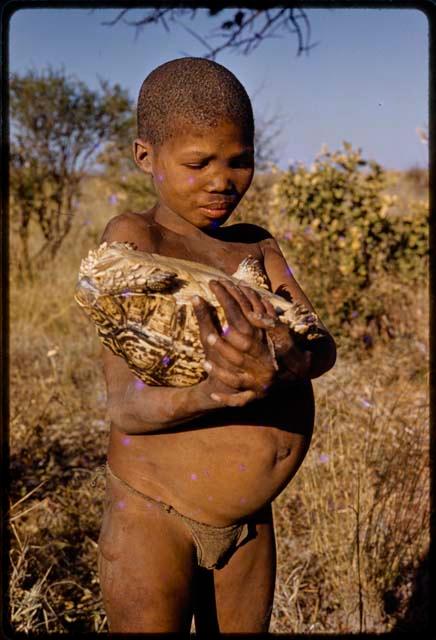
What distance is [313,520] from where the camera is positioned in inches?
124

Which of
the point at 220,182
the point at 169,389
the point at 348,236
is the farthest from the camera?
the point at 348,236

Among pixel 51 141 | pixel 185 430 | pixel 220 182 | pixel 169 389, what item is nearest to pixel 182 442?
pixel 185 430

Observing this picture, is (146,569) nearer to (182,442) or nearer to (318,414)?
(182,442)

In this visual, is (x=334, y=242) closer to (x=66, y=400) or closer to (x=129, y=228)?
(x=66, y=400)

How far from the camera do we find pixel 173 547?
4.97ft

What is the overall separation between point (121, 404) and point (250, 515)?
0.41m

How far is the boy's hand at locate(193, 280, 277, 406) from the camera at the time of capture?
3.82ft

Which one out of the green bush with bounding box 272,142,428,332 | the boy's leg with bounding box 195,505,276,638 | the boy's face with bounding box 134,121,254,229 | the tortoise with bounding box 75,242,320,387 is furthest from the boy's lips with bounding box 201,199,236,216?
the green bush with bounding box 272,142,428,332

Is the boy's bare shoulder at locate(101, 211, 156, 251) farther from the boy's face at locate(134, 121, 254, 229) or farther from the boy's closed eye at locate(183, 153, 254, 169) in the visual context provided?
the boy's closed eye at locate(183, 153, 254, 169)

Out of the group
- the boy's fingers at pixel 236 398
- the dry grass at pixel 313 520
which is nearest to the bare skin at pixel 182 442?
the boy's fingers at pixel 236 398

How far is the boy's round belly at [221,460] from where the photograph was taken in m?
1.48

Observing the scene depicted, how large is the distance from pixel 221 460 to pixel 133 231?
20.9 inches

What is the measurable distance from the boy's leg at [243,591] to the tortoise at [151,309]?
0.60 meters

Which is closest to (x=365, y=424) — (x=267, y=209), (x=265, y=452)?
(x=265, y=452)
